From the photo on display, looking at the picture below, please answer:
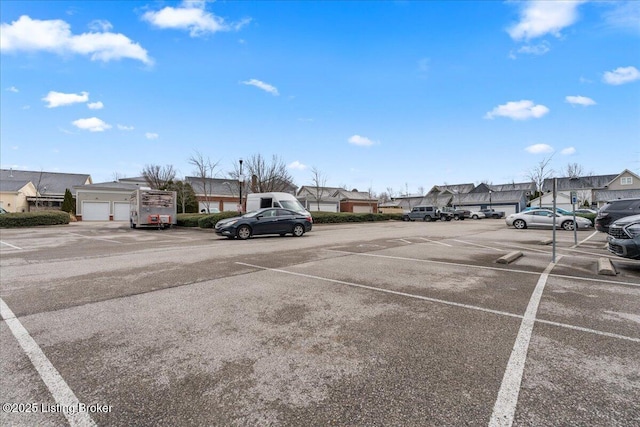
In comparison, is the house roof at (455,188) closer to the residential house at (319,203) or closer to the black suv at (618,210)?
the residential house at (319,203)

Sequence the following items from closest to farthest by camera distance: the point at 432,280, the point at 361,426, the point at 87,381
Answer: the point at 361,426 → the point at 87,381 → the point at 432,280

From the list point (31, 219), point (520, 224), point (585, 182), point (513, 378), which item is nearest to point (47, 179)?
point (31, 219)

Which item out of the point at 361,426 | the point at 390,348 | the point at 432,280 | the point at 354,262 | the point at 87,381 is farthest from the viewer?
the point at 354,262

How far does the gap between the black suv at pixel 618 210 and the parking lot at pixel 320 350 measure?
8.22m

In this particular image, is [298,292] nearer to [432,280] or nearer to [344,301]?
[344,301]

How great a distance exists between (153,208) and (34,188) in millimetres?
35887

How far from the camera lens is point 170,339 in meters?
3.44

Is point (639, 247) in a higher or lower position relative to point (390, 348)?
higher

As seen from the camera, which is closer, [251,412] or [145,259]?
[251,412]

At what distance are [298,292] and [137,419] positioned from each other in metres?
3.28

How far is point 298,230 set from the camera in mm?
15703

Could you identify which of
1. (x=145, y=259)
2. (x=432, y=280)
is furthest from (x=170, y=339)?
(x=145, y=259)

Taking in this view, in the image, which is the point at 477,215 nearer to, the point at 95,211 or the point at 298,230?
the point at 298,230

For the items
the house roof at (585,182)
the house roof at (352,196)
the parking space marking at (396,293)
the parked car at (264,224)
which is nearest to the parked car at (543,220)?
the parked car at (264,224)
